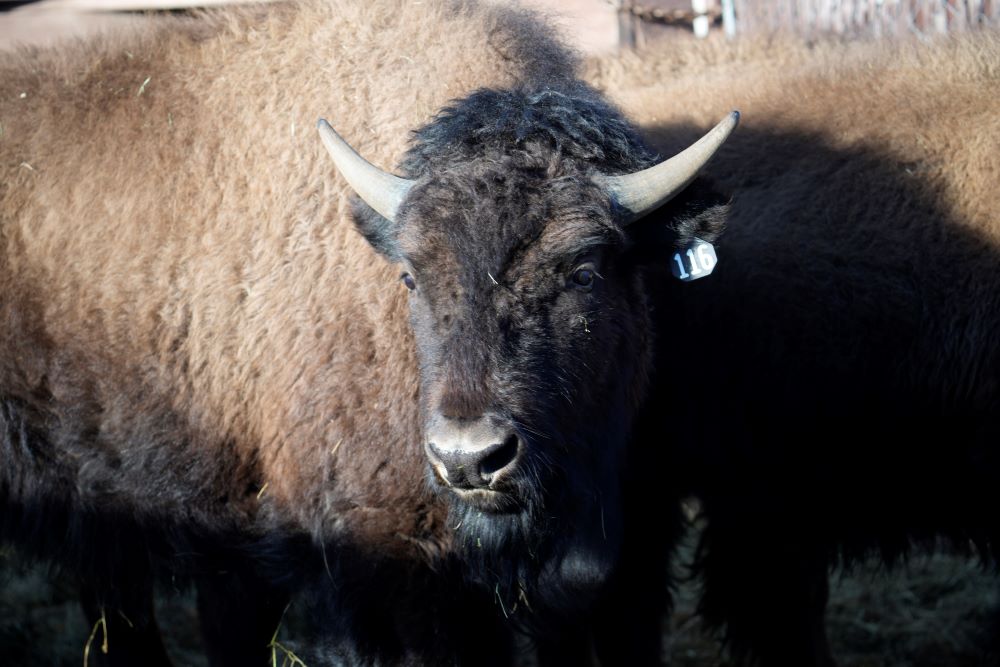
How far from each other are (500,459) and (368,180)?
119 cm

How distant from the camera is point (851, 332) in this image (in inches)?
195

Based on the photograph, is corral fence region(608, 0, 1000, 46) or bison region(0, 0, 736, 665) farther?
corral fence region(608, 0, 1000, 46)

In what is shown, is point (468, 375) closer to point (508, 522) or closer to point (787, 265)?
point (508, 522)

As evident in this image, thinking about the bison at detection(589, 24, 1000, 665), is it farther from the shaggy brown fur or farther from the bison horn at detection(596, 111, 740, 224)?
the shaggy brown fur

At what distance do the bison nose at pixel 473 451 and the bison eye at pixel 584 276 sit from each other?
0.63m

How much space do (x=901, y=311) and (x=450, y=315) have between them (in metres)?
2.38

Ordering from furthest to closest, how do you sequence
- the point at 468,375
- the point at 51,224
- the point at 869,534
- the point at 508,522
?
the point at 869,534
the point at 51,224
the point at 508,522
the point at 468,375

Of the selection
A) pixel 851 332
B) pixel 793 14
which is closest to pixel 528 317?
pixel 851 332

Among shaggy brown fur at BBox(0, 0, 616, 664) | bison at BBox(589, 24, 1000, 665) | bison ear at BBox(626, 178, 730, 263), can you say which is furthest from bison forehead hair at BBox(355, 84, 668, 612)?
bison at BBox(589, 24, 1000, 665)

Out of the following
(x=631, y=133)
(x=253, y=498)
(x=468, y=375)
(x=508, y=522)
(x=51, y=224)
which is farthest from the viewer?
(x=51, y=224)

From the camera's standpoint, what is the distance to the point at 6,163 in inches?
193

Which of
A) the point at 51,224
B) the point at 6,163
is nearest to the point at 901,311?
the point at 51,224

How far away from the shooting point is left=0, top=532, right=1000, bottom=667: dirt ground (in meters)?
6.13

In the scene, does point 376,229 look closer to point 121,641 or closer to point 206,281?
point 206,281
